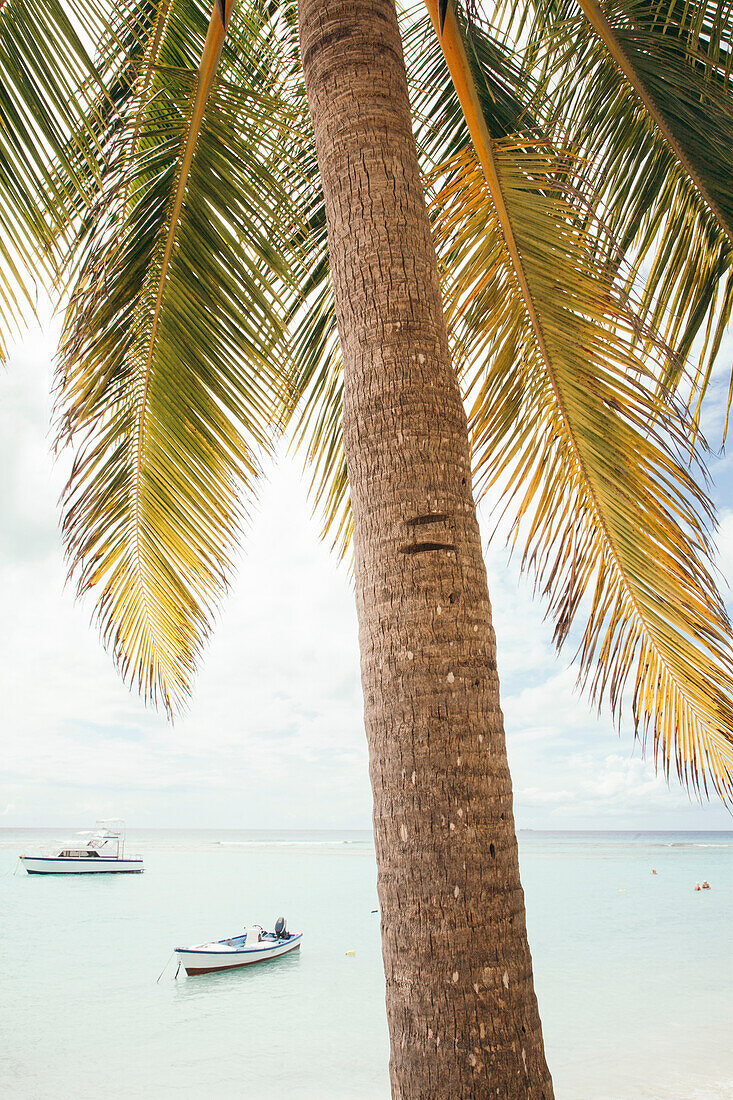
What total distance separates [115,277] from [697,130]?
240 cm

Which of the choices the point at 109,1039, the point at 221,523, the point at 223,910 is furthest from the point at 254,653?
the point at 221,523

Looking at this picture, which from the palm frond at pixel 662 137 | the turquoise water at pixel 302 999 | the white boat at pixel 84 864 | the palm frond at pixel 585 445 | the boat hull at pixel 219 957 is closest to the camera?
the palm frond at pixel 585 445

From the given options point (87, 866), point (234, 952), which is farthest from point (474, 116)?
point (87, 866)

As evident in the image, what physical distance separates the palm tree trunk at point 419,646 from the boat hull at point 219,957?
78.2 feet

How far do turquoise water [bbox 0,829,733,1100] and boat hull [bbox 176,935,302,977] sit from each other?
326 millimetres

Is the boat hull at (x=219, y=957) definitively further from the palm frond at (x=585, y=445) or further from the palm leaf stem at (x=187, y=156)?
the palm frond at (x=585, y=445)

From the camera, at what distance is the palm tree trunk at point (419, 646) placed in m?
1.15

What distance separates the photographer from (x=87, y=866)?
167 feet

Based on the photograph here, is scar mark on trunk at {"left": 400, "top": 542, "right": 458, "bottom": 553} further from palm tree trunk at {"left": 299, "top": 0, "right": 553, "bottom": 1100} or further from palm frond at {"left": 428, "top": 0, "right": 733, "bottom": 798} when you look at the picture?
palm frond at {"left": 428, "top": 0, "right": 733, "bottom": 798}

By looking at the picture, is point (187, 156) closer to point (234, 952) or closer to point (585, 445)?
point (585, 445)

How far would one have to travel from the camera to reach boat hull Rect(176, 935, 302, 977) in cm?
2229

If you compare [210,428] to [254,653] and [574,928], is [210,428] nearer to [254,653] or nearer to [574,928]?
[574,928]

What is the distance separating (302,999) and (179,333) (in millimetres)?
20924

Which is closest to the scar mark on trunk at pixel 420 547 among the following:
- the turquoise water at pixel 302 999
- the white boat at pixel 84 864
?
the turquoise water at pixel 302 999
